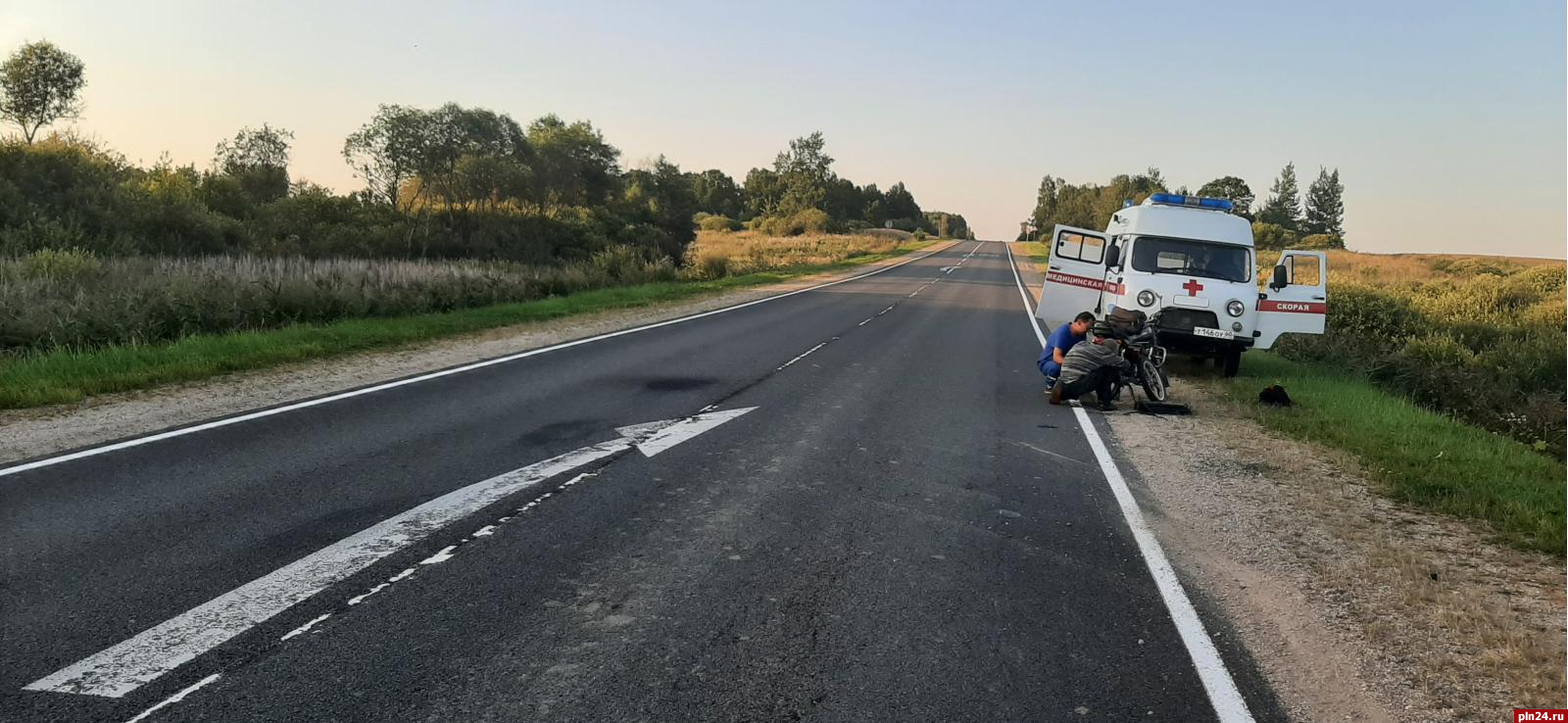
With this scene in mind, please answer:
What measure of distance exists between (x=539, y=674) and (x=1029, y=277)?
43199 mm

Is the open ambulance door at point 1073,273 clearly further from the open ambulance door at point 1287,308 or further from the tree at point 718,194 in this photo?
the tree at point 718,194

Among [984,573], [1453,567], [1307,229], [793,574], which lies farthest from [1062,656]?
[1307,229]

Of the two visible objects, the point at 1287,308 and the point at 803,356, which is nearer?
the point at 1287,308

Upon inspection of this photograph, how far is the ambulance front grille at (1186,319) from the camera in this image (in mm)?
12367

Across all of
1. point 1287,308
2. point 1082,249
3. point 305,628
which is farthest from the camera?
point 1082,249

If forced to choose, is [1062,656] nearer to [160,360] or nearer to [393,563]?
[393,563]

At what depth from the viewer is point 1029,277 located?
4422cm

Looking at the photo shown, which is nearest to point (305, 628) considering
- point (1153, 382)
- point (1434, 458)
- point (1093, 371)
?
point (1093, 371)

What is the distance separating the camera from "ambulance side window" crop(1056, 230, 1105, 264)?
46.4 feet

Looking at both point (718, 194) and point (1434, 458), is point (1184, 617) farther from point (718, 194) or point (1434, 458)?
point (718, 194)

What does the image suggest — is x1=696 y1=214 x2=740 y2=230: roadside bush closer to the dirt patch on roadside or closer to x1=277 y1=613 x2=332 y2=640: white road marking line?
the dirt patch on roadside

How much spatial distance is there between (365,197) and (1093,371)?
39.6 meters

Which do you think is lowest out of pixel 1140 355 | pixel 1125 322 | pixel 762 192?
pixel 1140 355

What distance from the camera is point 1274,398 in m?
10.6
